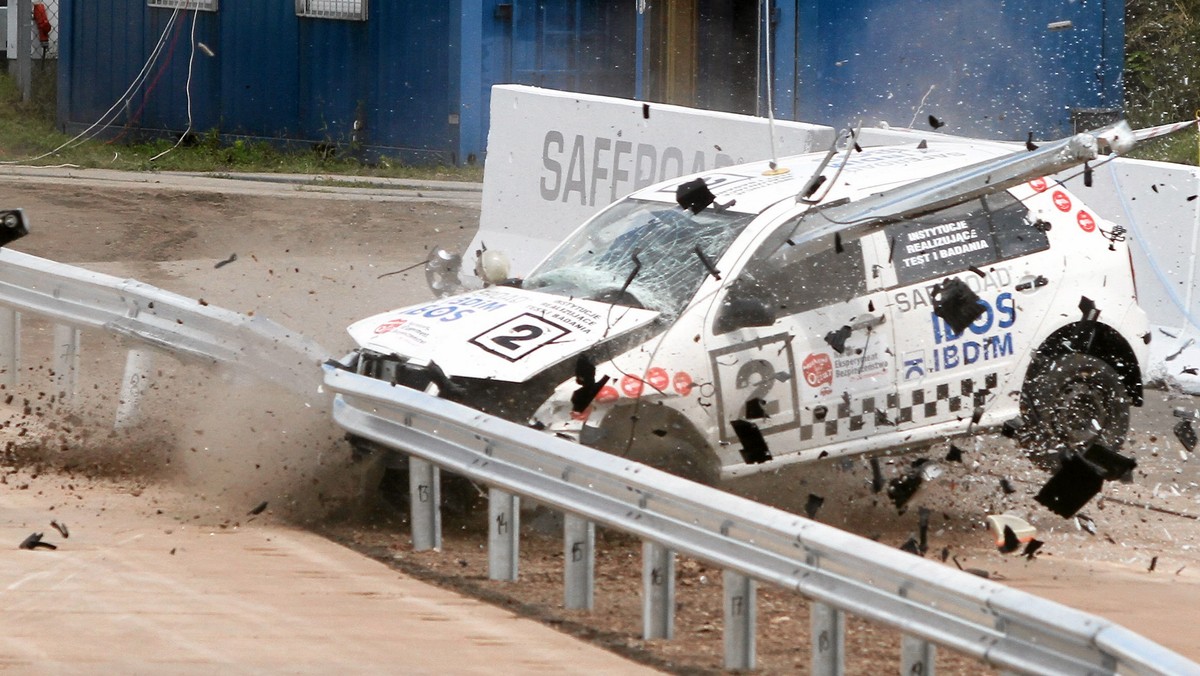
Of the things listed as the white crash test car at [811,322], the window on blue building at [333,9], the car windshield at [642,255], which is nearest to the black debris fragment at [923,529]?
the white crash test car at [811,322]

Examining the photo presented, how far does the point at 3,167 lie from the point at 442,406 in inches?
634

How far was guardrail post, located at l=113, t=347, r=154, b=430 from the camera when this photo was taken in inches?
367

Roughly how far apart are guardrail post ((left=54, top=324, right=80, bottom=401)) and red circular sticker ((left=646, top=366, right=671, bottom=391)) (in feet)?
12.6

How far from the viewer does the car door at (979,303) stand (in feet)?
28.7

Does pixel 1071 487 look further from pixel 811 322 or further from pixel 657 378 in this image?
pixel 657 378

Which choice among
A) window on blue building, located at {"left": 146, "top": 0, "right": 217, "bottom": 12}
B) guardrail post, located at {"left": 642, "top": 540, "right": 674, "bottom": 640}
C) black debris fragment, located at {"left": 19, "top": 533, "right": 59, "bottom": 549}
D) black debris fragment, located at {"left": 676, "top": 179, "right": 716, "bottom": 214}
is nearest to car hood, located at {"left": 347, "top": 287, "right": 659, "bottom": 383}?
black debris fragment, located at {"left": 676, "top": 179, "right": 716, "bottom": 214}

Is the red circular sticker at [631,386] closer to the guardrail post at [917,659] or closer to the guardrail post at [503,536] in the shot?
the guardrail post at [503,536]

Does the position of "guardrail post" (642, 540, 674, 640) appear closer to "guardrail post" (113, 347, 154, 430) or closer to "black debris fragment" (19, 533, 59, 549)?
"black debris fragment" (19, 533, 59, 549)

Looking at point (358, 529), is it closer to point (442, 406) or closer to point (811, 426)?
point (442, 406)

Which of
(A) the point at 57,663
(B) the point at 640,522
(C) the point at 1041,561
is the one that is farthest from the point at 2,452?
(C) the point at 1041,561

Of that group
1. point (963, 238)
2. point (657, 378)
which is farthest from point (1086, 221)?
point (657, 378)

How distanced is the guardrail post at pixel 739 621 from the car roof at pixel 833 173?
9.70ft

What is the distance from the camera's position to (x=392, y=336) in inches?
322

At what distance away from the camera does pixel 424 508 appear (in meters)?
7.63
